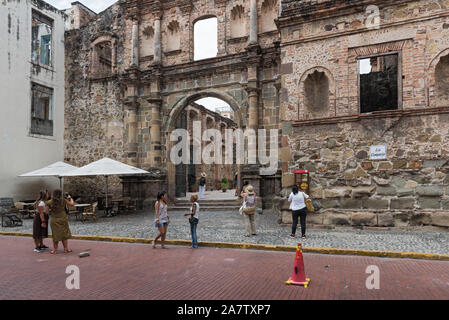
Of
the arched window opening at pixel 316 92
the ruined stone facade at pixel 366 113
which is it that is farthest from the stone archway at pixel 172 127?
the ruined stone facade at pixel 366 113

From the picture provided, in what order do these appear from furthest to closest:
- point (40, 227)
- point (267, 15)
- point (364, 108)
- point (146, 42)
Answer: point (146, 42)
point (267, 15)
point (364, 108)
point (40, 227)

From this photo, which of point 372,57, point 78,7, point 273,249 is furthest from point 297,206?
point 78,7

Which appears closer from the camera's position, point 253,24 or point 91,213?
point 91,213

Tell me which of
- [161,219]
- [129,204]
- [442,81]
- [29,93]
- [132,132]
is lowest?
[129,204]

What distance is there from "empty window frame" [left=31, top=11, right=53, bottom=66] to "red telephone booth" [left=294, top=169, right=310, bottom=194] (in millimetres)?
15147

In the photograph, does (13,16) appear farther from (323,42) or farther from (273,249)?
(273,249)

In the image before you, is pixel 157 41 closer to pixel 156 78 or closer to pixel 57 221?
pixel 156 78

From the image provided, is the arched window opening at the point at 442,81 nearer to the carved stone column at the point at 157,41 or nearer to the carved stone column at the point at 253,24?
the carved stone column at the point at 253,24

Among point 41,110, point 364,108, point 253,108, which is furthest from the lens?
point 41,110

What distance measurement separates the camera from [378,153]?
33.4 ft

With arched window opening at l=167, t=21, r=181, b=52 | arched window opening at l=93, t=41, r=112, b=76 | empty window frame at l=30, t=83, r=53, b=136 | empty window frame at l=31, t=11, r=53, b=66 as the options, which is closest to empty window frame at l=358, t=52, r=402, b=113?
arched window opening at l=167, t=21, r=181, b=52

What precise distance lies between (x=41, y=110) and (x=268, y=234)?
15221 millimetres

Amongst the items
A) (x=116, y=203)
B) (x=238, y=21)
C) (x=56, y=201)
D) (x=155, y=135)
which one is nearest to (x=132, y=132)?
(x=155, y=135)

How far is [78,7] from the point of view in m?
21.3
